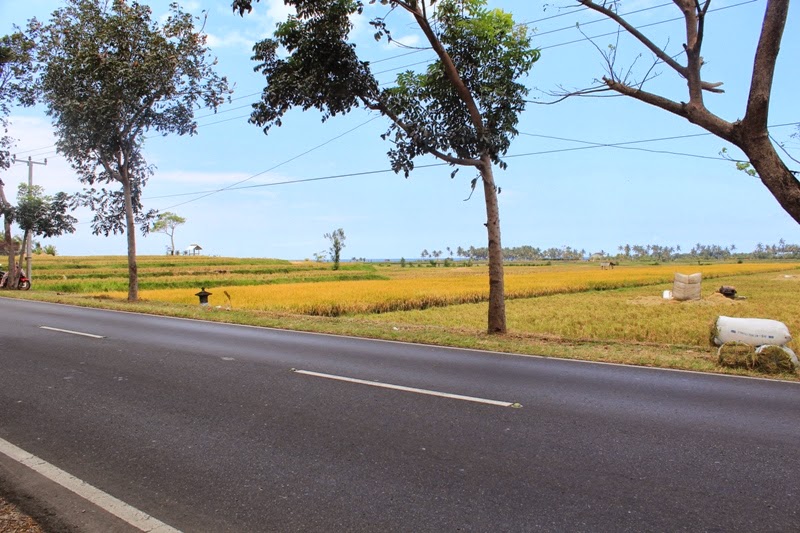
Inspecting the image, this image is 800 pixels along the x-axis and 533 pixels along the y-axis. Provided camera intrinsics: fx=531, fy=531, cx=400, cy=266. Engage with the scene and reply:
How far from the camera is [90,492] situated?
3896 mm

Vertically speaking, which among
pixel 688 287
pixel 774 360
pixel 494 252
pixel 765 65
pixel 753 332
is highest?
pixel 765 65

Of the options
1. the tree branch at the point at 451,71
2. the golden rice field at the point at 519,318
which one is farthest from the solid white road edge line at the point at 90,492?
the tree branch at the point at 451,71

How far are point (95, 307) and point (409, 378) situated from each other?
57.7ft

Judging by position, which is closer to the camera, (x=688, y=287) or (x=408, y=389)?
(x=408, y=389)

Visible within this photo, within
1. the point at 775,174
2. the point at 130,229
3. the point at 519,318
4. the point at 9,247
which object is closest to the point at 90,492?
the point at 775,174

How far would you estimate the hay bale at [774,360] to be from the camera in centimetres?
866

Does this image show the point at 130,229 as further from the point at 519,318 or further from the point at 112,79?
Result: the point at 519,318

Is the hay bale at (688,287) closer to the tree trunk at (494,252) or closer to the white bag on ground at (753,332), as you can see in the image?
the white bag on ground at (753,332)

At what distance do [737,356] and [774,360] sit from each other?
52cm

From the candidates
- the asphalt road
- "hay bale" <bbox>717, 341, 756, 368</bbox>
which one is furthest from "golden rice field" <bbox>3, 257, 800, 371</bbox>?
the asphalt road

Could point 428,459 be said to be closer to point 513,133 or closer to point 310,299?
point 513,133

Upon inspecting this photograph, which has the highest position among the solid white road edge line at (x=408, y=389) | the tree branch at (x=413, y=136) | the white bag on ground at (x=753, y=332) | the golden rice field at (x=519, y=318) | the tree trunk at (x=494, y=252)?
the tree branch at (x=413, y=136)

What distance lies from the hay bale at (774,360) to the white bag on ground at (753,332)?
1222 mm

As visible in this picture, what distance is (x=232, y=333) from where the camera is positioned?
13.1 m
